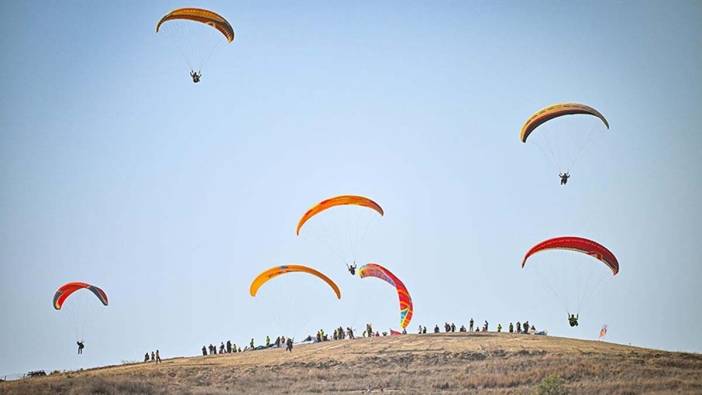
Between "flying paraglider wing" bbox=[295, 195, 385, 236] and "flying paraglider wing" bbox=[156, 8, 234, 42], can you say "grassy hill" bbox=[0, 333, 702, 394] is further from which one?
"flying paraglider wing" bbox=[156, 8, 234, 42]

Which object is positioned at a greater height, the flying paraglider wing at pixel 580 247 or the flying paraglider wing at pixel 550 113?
the flying paraglider wing at pixel 550 113

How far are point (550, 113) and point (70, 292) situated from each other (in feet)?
106

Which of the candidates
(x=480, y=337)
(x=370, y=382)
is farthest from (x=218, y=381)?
(x=480, y=337)

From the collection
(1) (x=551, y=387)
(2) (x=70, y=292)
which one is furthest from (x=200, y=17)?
(1) (x=551, y=387)

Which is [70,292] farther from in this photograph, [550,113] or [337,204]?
[550,113]

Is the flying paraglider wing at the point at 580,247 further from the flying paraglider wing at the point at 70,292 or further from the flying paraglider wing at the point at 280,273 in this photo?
the flying paraglider wing at the point at 70,292

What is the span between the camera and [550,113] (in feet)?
188

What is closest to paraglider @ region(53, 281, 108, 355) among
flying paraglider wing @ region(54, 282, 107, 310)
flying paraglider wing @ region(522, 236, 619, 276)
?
flying paraglider wing @ region(54, 282, 107, 310)

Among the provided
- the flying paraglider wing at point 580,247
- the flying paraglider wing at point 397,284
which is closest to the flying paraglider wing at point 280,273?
the flying paraglider wing at point 397,284

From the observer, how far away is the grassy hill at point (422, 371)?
52.8m

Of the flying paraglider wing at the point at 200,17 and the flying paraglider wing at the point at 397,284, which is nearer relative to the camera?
the flying paraglider wing at the point at 200,17

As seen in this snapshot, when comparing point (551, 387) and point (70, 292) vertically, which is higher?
point (70, 292)

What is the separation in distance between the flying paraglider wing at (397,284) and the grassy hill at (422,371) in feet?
16.7

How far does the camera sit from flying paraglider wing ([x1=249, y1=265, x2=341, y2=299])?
64.4 meters
